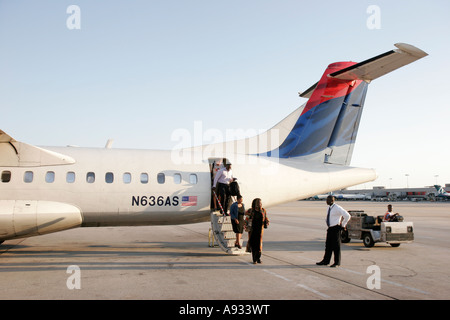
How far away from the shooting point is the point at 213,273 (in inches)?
314

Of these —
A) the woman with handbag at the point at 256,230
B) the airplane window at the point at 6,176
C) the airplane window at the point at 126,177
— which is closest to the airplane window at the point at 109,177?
the airplane window at the point at 126,177

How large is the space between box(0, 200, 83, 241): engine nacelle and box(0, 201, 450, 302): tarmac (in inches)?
30.3

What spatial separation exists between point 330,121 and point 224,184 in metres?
5.13

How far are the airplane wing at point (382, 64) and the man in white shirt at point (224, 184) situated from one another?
→ 541cm

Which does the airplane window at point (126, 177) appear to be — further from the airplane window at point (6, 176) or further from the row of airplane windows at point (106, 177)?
the airplane window at point (6, 176)

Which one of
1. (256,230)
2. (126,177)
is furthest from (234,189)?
(126,177)

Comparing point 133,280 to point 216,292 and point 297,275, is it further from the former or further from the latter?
point 297,275

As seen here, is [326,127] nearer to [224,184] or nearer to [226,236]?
[224,184]

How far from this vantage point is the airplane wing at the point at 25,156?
1036 centimetres

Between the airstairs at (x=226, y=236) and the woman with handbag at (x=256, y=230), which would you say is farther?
the airstairs at (x=226, y=236)

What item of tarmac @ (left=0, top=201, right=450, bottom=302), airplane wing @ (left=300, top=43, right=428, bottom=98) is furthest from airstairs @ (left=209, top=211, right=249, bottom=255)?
airplane wing @ (left=300, top=43, right=428, bottom=98)

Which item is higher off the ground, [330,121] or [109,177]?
[330,121]
